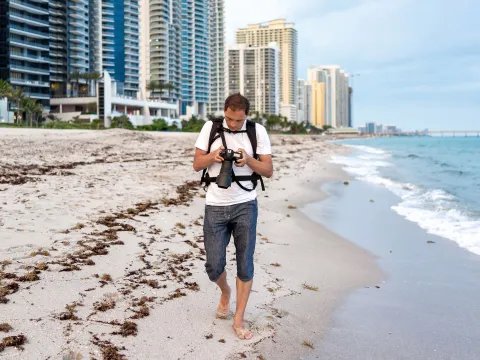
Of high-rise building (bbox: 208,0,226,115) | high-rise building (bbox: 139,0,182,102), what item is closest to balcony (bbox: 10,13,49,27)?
high-rise building (bbox: 139,0,182,102)

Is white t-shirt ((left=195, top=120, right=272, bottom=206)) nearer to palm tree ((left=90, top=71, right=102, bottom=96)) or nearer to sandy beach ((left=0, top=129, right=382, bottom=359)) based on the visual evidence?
sandy beach ((left=0, top=129, right=382, bottom=359))

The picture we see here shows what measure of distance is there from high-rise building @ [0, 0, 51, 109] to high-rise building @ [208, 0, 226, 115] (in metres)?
81.5

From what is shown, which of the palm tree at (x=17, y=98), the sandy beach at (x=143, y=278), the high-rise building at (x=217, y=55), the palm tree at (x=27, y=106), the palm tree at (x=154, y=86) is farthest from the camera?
the high-rise building at (x=217, y=55)

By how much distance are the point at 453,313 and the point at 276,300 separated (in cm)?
172

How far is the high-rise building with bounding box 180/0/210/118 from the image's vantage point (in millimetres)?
147750

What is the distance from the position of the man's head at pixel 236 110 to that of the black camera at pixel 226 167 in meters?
0.26

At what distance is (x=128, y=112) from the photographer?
99188mm

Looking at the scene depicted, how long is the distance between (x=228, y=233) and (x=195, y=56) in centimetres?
15556

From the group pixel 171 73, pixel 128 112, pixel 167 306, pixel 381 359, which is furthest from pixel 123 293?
pixel 171 73

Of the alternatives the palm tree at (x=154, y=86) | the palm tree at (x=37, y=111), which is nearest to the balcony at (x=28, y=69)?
the palm tree at (x=37, y=111)

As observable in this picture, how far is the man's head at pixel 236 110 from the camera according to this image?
361 cm

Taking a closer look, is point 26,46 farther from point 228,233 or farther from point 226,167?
point 226,167

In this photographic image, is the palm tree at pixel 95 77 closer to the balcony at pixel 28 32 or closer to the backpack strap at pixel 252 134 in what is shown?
the balcony at pixel 28 32

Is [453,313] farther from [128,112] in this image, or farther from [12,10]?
[128,112]
